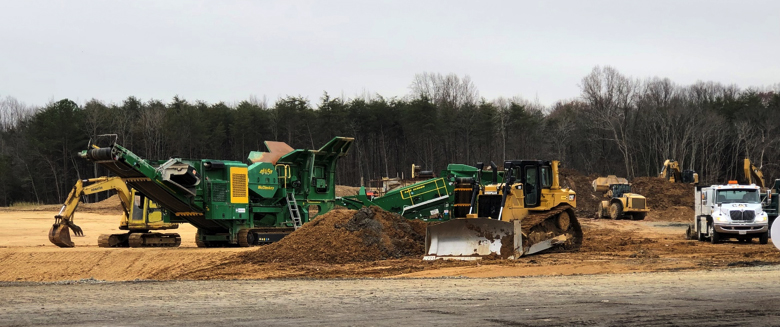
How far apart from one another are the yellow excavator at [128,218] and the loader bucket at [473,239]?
915 cm

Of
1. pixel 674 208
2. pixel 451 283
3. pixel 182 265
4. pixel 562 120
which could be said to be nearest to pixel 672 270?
pixel 451 283

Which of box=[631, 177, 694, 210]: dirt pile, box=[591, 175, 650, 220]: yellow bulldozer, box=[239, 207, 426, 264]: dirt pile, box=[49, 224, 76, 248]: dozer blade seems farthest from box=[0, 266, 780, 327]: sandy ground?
box=[631, 177, 694, 210]: dirt pile

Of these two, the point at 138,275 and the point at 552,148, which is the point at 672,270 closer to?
the point at 138,275

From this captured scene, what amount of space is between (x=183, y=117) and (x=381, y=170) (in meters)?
17.0

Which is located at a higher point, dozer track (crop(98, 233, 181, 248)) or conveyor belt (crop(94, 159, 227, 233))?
conveyor belt (crop(94, 159, 227, 233))

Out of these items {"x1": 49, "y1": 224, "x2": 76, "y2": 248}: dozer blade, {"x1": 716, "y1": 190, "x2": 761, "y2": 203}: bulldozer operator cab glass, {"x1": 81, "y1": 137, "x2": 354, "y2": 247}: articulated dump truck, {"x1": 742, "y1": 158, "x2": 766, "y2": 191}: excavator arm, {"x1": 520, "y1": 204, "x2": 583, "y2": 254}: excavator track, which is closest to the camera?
{"x1": 520, "y1": 204, "x2": 583, "y2": 254}: excavator track

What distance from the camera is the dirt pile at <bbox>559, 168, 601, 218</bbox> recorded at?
4922 centimetres

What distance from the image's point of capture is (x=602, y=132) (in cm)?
7975

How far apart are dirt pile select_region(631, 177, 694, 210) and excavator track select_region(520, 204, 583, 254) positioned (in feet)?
99.2

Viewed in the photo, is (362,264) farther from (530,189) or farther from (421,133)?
(421,133)

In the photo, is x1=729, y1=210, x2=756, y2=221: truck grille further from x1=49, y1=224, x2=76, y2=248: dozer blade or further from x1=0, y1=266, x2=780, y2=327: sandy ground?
x1=49, y1=224, x2=76, y2=248: dozer blade

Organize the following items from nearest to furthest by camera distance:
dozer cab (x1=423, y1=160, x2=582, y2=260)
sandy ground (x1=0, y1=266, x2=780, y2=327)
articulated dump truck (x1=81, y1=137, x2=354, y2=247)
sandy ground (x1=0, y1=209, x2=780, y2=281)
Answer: sandy ground (x1=0, y1=266, x2=780, y2=327) < sandy ground (x1=0, y1=209, x2=780, y2=281) < dozer cab (x1=423, y1=160, x2=582, y2=260) < articulated dump truck (x1=81, y1=137, x2=354, y2=247)

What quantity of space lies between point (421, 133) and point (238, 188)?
46.4 metres

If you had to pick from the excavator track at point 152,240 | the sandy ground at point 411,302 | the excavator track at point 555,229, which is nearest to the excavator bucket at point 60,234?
the excavator track at point 152,240
